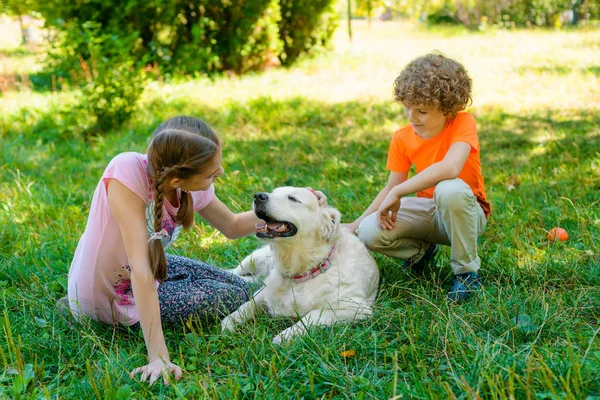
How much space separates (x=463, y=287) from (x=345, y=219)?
132 cm

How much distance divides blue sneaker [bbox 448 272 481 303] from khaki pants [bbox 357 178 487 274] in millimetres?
40

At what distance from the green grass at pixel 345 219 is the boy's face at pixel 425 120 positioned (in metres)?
Answer: 0.77

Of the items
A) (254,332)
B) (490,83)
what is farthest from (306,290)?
(490,83)

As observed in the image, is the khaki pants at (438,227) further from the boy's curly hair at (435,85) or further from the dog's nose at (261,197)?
the dog's nose at (261,197)

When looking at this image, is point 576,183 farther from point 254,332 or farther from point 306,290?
point 254,332

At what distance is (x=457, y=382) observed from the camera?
2.08m

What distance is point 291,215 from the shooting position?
2918mm

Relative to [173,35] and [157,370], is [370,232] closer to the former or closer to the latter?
[157,370]

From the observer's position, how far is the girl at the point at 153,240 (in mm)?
2547

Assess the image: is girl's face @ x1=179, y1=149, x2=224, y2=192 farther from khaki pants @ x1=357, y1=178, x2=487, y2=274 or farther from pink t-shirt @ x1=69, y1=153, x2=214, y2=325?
khaki pants @ x1=357, y1=178, x2=487, y2=274

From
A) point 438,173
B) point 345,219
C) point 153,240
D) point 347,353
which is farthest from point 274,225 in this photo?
point 345,219

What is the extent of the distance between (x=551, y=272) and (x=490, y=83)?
695 cm

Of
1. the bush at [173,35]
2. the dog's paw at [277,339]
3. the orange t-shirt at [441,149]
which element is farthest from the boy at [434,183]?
the bush at [173,35]

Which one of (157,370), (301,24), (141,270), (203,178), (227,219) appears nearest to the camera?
(157,370)
